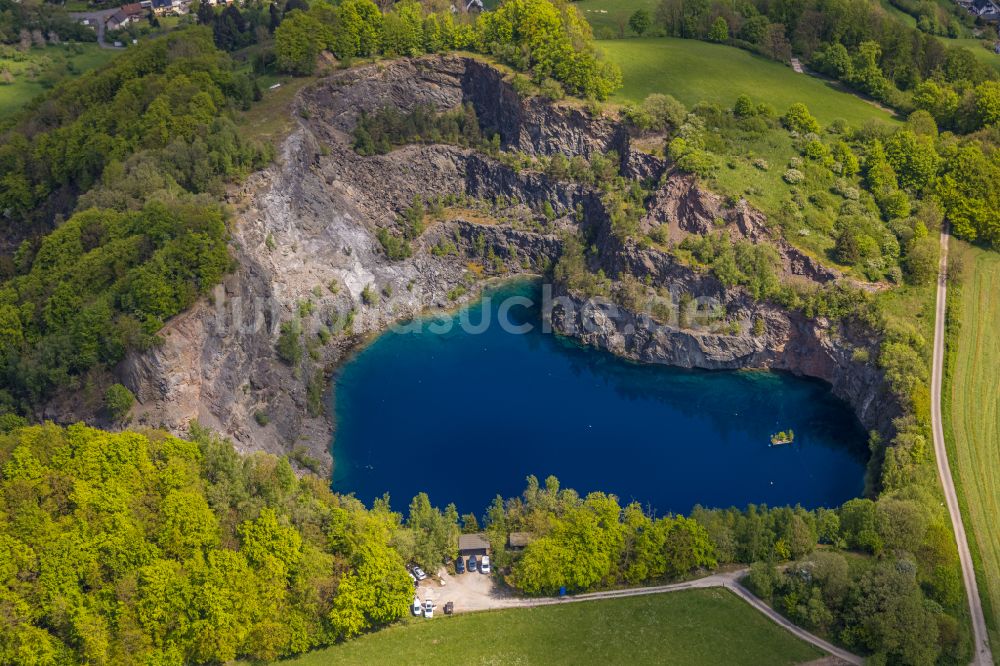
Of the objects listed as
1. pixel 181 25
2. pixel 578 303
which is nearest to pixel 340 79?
pixel 578 303

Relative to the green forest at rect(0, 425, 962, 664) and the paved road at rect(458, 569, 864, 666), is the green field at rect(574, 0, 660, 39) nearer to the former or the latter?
the green forest at rect(0, 425, 962, 664)

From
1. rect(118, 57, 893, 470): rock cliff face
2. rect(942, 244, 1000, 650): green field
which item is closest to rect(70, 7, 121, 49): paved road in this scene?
rect(118, 57, 893, 470): rock cliff face

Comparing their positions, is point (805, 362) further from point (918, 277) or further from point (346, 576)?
point (346, 576)

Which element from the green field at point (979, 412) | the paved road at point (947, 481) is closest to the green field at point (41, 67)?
the paved road at point (947, 481)

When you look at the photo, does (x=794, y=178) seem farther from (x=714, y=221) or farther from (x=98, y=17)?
(x=98, y=17)

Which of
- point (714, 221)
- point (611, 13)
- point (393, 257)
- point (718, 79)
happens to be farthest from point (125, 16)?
point (714, 221)
